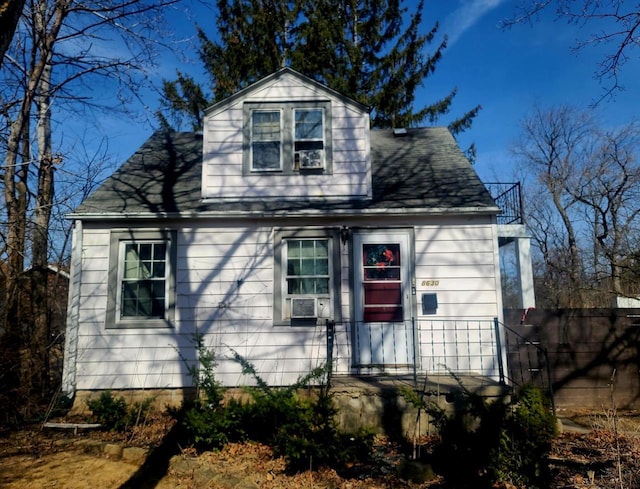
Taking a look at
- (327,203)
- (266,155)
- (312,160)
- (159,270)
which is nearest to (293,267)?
(327,203)

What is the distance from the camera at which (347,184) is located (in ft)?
27.3

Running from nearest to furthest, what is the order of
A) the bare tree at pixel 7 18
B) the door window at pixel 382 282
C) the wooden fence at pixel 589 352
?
the bare tree at pixel 7 18
the door window at pixel 382 282
the wooden fence at pixel 589 352

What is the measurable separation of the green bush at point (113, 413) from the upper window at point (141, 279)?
125cm

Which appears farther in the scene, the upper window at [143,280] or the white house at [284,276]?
the upper window at [143,280]

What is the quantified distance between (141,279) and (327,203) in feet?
11.0

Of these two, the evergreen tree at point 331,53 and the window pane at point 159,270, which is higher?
the evergreen tree at point 331,53

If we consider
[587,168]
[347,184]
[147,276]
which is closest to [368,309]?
[347,184]

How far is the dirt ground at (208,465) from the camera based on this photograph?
4996 mm

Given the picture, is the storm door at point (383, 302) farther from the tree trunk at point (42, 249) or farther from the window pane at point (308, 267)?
the tree trunk at point (42, 249)

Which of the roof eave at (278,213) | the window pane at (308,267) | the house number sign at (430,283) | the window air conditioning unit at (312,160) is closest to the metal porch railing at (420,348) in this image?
the house number sign at (430,283)

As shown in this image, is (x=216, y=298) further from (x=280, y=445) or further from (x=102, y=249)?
(x=280, y=445)

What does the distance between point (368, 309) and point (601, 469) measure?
375 cm

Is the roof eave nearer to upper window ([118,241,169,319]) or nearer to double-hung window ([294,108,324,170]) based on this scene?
upper window ([118,241,169,319])

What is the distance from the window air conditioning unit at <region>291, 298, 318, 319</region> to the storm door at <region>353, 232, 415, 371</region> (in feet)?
2.37
